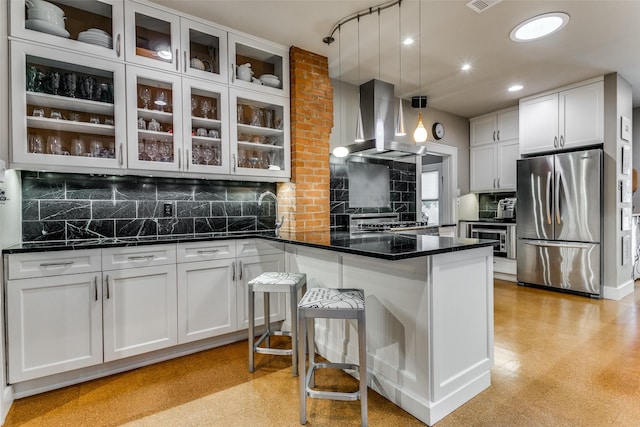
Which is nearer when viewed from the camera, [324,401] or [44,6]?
[324,401]

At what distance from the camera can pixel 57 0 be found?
2.26 m

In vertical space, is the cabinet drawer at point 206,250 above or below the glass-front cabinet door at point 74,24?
below

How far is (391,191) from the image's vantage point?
4.71 metres

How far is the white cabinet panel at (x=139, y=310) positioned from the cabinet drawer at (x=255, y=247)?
530 millimetres

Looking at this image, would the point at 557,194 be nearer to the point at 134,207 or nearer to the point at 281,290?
the point at 281,290

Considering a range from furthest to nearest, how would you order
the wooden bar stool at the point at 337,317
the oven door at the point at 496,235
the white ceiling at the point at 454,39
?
the oven door at the point at 496,235 < the white ceiling at the point at 454,39 < the wooden bar stool at the point at 337,317

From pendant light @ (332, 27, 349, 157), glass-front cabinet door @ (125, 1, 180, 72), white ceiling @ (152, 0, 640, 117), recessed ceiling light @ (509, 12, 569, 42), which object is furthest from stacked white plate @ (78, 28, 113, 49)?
recessed ceiling light @ (509, 12, 569, 42)

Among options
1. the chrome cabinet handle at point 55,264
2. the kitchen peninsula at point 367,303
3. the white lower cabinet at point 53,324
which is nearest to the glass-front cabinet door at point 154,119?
the kitchen peninsula at point 367,303

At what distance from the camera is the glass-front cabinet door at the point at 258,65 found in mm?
2910

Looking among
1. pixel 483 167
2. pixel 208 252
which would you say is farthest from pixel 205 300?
pixel 483 167

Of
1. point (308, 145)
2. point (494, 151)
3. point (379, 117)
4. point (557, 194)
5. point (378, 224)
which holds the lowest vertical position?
point (378, 224)

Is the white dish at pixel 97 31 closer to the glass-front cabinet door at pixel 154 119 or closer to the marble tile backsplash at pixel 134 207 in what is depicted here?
the glass-front cabinet door at pixel 154 119

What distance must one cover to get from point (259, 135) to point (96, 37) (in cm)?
141

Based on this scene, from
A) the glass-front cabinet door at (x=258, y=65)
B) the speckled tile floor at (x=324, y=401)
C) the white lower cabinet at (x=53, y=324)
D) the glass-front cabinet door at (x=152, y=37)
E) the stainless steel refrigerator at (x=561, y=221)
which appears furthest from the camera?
the stainless steel refrigerator at (x=561, y=221)
